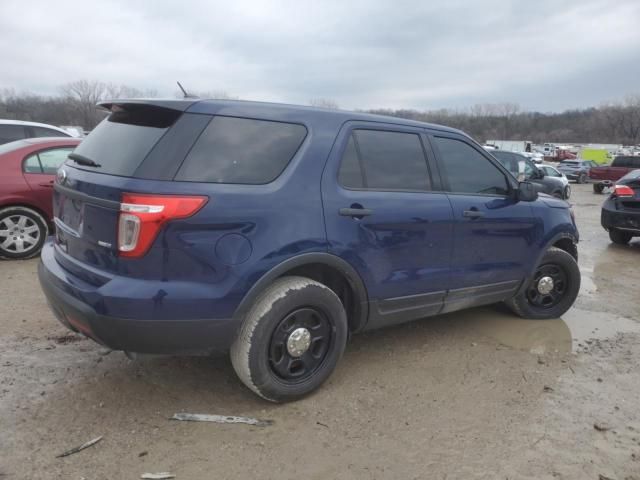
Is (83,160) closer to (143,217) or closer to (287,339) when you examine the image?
(143,217)

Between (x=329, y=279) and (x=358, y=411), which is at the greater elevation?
(x=329, y=279)

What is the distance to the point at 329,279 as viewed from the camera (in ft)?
11.3

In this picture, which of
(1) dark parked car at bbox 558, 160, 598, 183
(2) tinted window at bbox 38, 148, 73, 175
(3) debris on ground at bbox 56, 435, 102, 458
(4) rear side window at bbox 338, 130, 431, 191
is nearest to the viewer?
(3) debris on ground at bbox 56, 435, 102, 458

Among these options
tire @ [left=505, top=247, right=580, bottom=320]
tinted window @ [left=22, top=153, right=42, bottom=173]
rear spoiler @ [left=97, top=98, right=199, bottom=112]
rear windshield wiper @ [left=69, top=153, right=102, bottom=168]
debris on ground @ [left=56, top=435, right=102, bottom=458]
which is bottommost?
debris on ground @ [left=56, top=435, right=102, bottom=458]

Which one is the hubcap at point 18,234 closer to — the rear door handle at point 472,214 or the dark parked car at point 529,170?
the rear door handle at point 472,214

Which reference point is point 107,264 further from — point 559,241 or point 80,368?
point 559,241

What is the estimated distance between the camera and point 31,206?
246 inches

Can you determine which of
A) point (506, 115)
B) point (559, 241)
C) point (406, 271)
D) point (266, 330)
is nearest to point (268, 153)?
point (266, 330)

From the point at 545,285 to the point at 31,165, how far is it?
6.15m

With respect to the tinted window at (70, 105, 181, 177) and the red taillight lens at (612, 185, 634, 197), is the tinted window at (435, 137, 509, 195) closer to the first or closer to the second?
the tinted window at (70, 105, 181, 177)

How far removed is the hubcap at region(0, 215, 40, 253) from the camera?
20.2 ft

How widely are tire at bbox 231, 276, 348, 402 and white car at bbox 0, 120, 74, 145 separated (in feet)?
27.8

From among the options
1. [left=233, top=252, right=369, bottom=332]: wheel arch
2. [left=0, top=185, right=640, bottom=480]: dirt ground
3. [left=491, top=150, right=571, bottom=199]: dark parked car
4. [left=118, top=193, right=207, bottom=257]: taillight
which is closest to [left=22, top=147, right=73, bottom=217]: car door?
[left=0, top=185, right=640, bottom=480]: dirt ground

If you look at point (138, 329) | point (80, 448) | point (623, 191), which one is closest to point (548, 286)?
point (138, 329)
